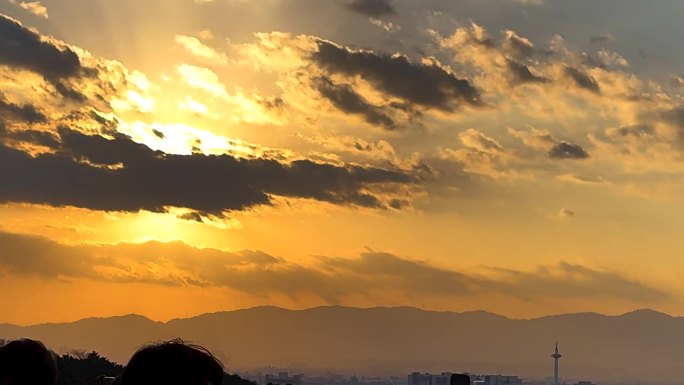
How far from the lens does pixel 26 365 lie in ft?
21.6

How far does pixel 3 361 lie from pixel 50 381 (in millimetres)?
268

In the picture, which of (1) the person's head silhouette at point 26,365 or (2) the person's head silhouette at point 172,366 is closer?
(2) the person's head silhouette at point 172,366

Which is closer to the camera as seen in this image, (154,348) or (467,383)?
(154,348)

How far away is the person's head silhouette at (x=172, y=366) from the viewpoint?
5164 millimetres

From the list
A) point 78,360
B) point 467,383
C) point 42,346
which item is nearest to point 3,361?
point 42,346

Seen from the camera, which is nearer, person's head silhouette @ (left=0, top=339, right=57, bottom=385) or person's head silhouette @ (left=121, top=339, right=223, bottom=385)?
person's head silhouette @ (left=121, top=339, right=223, bottom=385)

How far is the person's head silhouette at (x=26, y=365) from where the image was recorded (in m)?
6.57

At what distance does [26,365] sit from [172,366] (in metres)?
1.66

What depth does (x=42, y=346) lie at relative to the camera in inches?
263

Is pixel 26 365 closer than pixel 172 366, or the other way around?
pixel 172 366

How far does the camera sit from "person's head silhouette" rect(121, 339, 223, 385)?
5.16 meters

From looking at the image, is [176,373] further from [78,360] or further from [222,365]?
[78,360]

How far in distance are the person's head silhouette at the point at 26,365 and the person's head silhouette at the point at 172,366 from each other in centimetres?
132

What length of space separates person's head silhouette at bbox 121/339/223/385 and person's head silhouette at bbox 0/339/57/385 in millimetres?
1317
